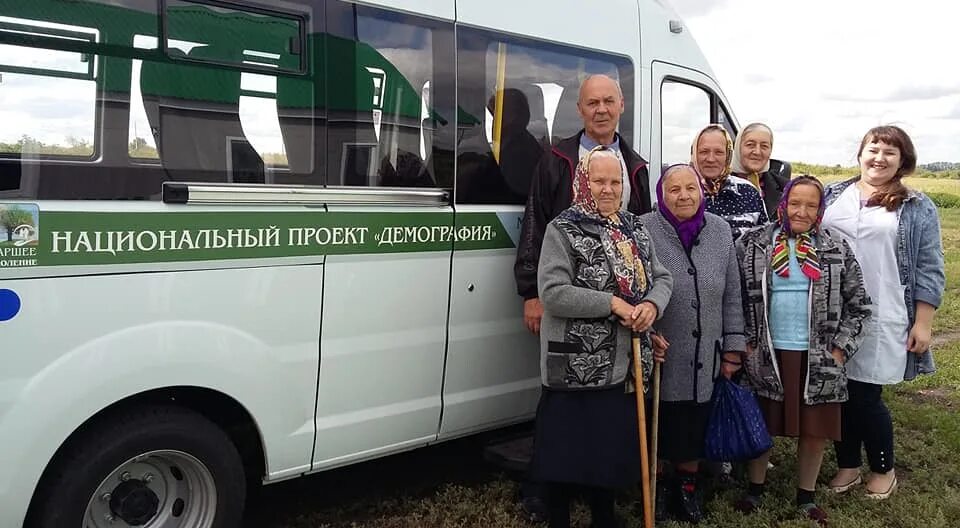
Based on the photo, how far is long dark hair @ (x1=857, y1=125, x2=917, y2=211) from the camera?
159 inches

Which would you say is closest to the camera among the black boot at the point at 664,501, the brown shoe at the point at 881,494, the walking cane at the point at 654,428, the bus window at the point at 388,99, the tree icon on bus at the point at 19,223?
the tree icon on bus at the point at 19,223

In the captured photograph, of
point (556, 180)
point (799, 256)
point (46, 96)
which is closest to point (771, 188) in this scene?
point (799, 256)

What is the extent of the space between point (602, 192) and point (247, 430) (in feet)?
5.75

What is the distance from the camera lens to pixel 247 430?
3350 mm

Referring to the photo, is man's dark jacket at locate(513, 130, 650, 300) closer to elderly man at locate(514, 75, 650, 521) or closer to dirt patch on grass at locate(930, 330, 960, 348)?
elderly man at locate(514, 75, 650, 521)

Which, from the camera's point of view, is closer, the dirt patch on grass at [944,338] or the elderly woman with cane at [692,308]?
the elderly woman with cane at [692,308]

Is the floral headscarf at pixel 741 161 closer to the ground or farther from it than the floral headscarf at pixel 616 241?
farther from it

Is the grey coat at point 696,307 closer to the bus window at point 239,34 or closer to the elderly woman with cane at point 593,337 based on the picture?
the elderly woman with cane at point 593,337

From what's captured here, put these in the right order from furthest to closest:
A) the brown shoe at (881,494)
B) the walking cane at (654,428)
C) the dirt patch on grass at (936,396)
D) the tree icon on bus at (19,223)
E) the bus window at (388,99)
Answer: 1. the dirt patch on grass at (936,396)
2. the brown shoe at (881,494)
3. the walking cane at (654,428)
4. the bus window at (388,99)
5. the tree icon on bus at (19,223)

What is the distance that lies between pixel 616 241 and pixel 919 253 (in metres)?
1.78

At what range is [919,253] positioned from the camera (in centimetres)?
406

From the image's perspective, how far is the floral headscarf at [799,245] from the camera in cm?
375

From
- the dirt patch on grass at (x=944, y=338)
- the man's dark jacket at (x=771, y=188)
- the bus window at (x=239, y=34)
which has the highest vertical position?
the bus window at (x=239, y=34)

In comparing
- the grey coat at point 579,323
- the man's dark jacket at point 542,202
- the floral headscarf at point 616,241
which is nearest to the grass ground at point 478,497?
the grey coat at point 579,323
